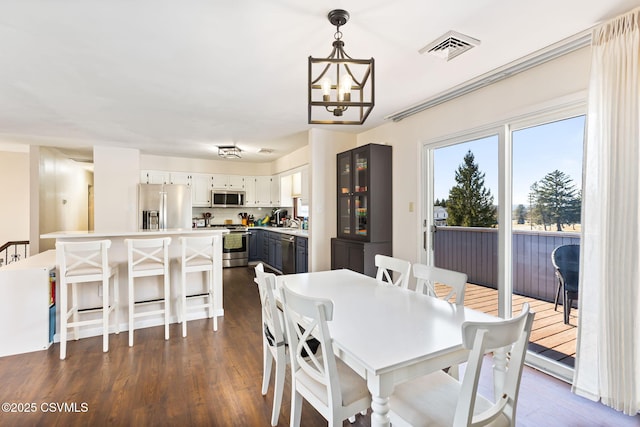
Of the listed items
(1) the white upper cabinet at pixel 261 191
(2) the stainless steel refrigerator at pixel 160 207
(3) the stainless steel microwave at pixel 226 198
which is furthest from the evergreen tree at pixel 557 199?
(3) the stainless steel microwave at pixel 226 198

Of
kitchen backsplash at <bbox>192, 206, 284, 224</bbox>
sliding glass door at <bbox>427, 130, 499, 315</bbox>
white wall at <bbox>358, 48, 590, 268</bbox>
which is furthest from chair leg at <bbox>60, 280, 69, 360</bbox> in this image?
kitchen backsplash at <bbox>192, 206, 284, 224</bbox>

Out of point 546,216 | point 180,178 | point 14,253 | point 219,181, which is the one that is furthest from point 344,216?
point 14,253

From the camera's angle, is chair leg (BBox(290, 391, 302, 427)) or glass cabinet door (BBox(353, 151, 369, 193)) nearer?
chair leg (BBox(290, 391, 302, 427))

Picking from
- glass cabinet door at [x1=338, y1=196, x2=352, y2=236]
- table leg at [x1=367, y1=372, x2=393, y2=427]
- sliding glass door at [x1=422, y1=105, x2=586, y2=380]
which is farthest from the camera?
glass cabinet door at [x1=338, y1=196, x2=352, y2=236]

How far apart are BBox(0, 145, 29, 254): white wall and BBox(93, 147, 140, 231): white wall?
70.8 inches

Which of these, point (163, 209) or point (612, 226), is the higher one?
point (163, 209)

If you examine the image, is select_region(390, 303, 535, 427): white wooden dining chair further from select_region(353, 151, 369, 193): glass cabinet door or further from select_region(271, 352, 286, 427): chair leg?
select_region(353, 151, 369, 193): glass cabinet door

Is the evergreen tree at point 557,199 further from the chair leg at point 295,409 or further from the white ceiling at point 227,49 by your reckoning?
the chair leg at point 295,409

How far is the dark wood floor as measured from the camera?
6.11ft

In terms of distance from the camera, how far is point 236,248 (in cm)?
641

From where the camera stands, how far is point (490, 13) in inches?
71.6

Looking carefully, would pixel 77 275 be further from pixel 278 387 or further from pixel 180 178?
pixel 180 178

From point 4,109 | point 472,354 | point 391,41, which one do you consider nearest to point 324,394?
point 472,354

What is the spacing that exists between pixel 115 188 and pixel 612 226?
643cm
